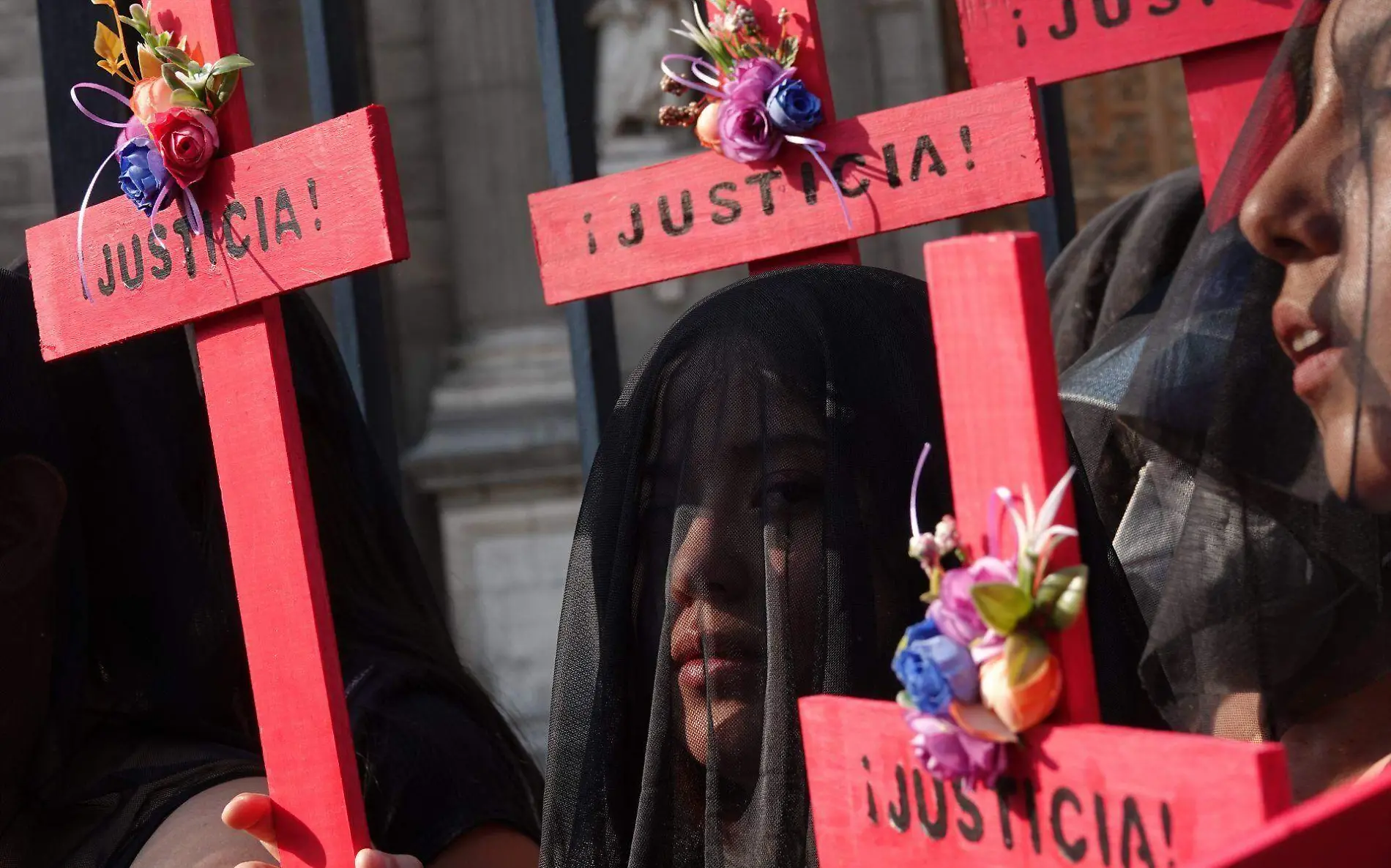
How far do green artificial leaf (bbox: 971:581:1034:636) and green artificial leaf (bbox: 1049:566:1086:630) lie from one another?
0.7 inches

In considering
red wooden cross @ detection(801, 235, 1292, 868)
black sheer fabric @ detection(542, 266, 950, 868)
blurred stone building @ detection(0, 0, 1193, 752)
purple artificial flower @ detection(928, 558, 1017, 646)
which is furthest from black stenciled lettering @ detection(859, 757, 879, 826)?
blurred stone building @ detection(0, 0, 1193, 752)

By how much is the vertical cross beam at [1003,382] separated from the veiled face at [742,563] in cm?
36

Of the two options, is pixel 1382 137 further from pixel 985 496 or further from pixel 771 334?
pixel 771 334

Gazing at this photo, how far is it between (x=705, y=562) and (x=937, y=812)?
1.46 feet

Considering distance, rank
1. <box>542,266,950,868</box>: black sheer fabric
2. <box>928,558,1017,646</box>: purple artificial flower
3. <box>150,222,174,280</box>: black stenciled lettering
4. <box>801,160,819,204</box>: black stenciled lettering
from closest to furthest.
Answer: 1. <box>928,558,1017,646</box>: purple artificial flower
2. <box>542,266,950,868</box>: black sheer fabric
3. <box>150,222,174,280</box>: black stenciled lettering
4. <box>801,160,819,204</box>: black stenciled lettering

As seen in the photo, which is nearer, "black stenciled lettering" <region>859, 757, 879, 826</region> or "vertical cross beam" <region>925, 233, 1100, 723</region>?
"vertical cross beam" <region>925, 233, 1100, 723</region>

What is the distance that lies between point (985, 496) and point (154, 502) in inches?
43.5

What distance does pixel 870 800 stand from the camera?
1073mm

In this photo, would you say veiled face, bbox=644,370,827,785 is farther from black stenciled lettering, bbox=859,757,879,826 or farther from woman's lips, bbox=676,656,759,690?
black stenciled lettering, bbox=859,757,879,826

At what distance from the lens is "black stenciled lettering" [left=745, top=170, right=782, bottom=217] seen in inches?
67.4

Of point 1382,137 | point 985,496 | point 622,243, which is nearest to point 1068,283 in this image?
point 622,243

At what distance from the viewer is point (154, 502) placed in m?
1.82

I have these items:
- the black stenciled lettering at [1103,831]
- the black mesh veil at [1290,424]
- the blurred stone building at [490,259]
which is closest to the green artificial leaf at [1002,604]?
the black stenciled lettering at [1103,831]

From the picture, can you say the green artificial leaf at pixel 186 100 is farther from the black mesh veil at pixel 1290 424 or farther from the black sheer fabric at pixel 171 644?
the black mesh veil at pixel 1290 424
